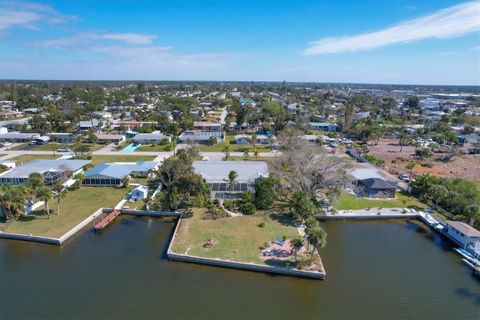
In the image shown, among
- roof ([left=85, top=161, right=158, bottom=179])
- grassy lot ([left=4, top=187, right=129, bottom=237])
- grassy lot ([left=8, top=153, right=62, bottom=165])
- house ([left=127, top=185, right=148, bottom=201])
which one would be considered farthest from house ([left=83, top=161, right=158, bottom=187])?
grassy lot ([left=8, top=153, right=62, bottom=165])

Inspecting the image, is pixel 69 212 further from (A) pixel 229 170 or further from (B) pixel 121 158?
(B) pixel 121 158

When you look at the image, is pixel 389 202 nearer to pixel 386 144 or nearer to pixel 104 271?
pixel 104 271

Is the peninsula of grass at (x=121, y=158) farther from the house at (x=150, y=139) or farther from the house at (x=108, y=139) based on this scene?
the house at (x=108, y=139)

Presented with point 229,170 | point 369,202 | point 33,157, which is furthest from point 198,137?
point 369,202

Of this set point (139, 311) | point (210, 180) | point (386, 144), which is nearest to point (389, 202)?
point (210, 180)

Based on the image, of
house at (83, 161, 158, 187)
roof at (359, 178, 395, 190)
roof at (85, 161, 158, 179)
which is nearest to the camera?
roof at (359, 178, 395, 190)

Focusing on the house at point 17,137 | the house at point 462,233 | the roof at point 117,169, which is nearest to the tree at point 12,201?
the roof at point 117,169

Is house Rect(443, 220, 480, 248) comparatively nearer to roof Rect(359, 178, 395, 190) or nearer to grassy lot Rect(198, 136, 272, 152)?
roof Rect(359, 178, 395, 190)
